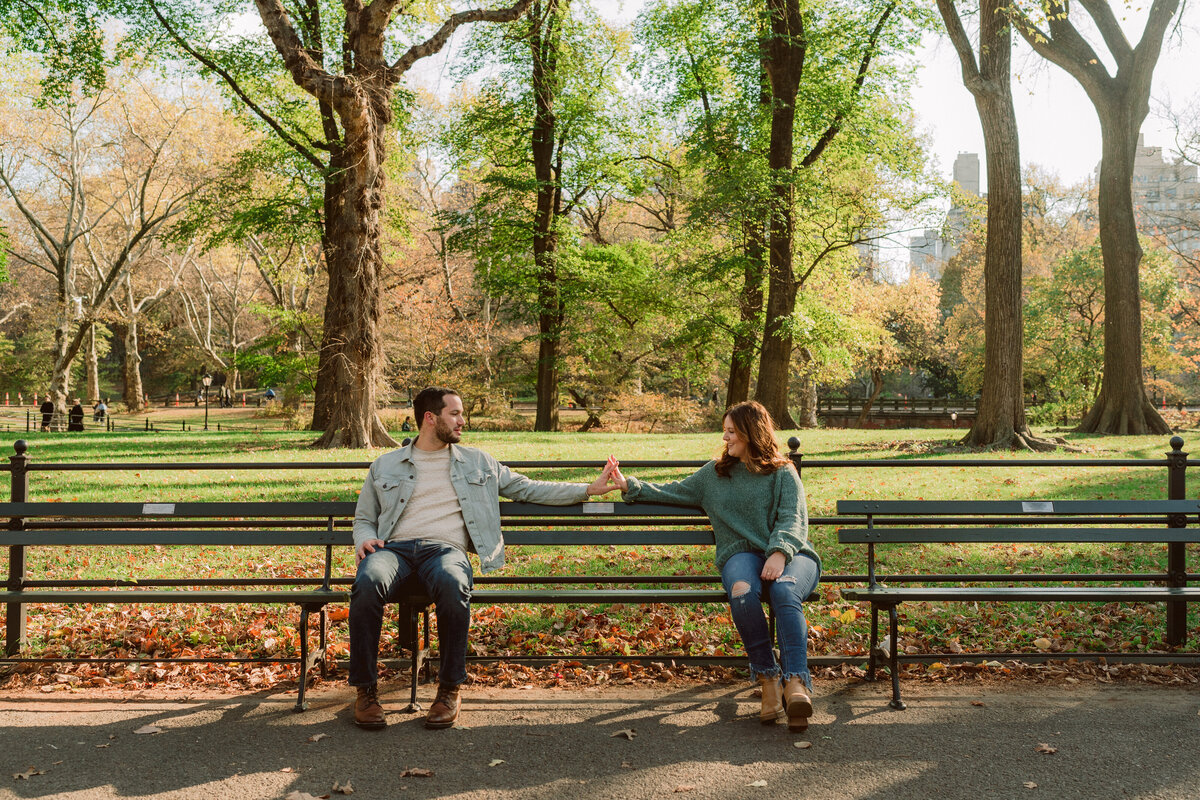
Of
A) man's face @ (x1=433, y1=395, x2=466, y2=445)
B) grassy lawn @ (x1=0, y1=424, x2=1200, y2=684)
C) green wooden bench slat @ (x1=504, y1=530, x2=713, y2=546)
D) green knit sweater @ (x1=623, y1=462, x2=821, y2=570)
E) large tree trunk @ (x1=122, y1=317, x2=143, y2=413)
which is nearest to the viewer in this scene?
green knit sweater @ (x1=623, y1=462, x2=821, y2=570)

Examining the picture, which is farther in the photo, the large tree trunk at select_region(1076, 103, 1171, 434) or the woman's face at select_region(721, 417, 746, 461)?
the large tree trunk at select_region(1076, 103, 1171, 434)

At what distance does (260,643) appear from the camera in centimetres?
565

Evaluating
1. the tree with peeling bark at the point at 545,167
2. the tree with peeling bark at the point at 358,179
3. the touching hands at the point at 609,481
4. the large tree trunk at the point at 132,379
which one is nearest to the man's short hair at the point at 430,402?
the touching hands at the point at 609,481

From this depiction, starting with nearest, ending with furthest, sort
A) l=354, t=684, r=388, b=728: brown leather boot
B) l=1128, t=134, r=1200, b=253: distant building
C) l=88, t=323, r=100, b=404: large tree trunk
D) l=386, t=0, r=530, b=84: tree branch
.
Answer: l=354, t=684, r=388, b=728: brown leather boot, l=386, t=0, r=530, b=84: tree branch, l=1128, t=134, r=1200, b=253: distant building, l=88, t=323, r=100, b=404: large tree trunk

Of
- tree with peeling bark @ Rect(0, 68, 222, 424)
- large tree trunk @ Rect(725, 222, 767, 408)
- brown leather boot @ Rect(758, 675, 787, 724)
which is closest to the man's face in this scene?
brown leather boot @ Rect(758, 675, 787, 724)

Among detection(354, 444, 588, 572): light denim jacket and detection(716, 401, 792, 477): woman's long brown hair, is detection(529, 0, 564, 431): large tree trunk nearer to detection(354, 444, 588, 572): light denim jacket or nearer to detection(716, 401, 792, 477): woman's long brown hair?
detection(354, 444, 588, 572): light denim jacket

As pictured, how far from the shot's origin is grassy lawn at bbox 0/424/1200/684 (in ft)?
18.5

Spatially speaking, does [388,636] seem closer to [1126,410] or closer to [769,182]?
[769,182]

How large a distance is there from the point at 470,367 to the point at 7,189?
18.7m

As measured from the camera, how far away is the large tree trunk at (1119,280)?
19.0m

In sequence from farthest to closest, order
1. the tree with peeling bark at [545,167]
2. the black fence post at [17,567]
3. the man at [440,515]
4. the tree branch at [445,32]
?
the tree with peeling bark at [545,167]
the tree branch at [445,32]
the black fence post at [17,567]
the man at [440,515]

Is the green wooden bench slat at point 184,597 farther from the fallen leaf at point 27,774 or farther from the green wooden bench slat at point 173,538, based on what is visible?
the fallen leaf at point 27,774

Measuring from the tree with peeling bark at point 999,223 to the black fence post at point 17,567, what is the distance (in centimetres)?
1369

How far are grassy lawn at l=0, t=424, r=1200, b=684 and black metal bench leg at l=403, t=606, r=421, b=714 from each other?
2.84ft
